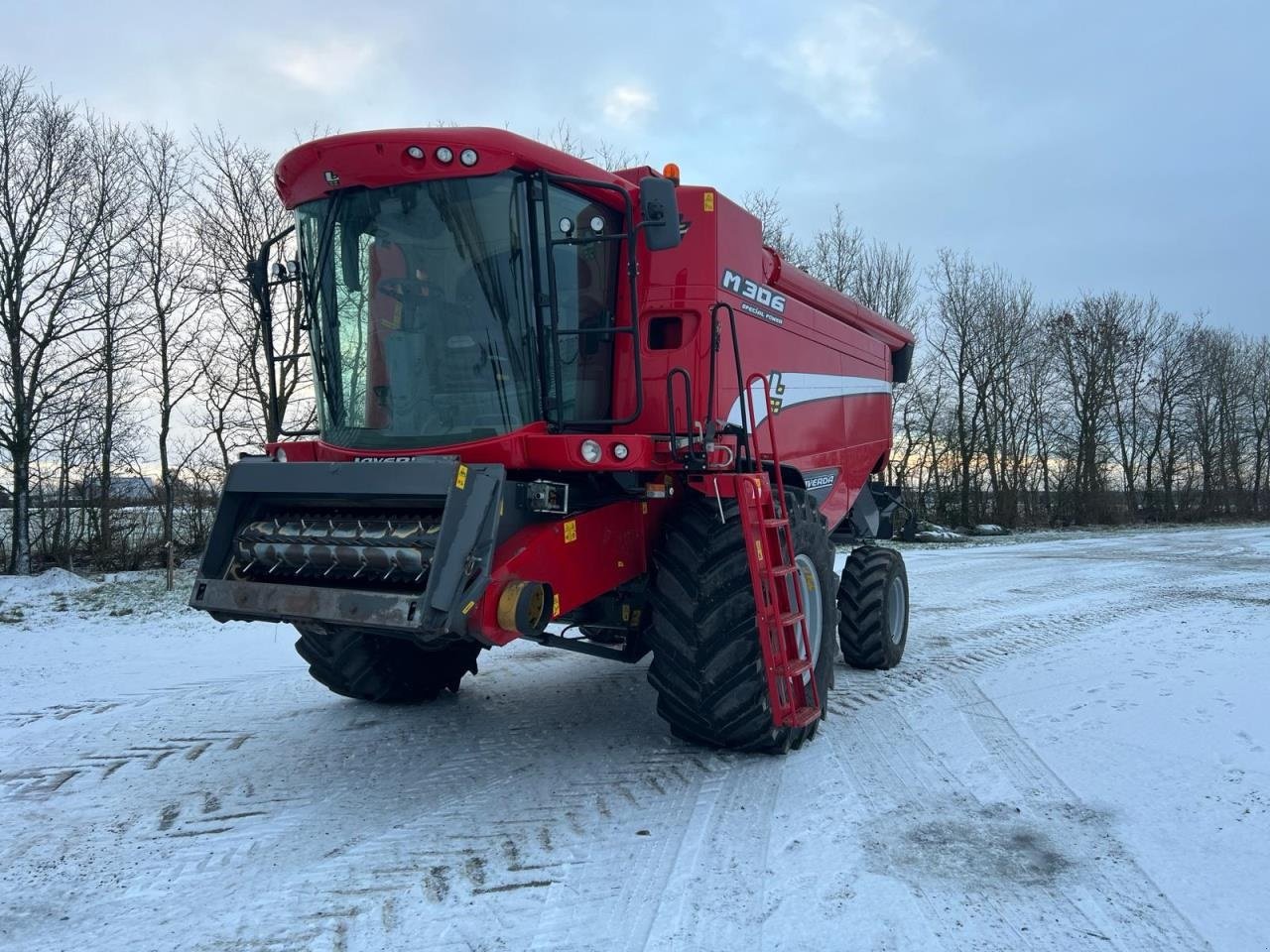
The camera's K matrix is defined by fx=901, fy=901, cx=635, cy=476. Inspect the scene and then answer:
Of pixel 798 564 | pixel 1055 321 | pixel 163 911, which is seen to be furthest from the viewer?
pixel 1055 321

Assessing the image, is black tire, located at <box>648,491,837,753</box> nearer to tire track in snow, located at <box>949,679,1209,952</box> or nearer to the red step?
the red step

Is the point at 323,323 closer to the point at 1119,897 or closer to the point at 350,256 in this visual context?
the point at 350,256

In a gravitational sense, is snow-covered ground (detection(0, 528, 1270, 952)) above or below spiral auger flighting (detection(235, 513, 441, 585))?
below

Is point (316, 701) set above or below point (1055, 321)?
below

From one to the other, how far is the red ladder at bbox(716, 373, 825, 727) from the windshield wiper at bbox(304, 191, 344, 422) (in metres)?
2.03

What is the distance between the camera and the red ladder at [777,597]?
4344mm

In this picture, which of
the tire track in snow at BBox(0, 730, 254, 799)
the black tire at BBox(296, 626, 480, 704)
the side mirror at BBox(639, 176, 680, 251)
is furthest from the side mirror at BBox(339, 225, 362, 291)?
the tire track in snow at BBox(0, 730, 254, 799)

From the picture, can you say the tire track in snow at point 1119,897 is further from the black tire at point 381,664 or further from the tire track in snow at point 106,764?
the tire track in snow at point 106,764

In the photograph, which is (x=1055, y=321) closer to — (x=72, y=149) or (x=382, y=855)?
(x=72, y=149)

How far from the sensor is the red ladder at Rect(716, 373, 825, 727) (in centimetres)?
434

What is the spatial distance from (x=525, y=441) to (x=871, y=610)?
3.68m

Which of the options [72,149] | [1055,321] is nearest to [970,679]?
[72,149]

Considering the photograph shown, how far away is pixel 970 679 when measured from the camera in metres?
6.41

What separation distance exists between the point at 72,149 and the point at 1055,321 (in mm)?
30185
